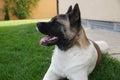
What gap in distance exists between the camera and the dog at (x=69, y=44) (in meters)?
2.84

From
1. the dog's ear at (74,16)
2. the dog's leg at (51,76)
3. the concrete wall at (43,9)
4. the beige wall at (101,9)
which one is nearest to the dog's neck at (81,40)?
the dog's ear at (74,16)

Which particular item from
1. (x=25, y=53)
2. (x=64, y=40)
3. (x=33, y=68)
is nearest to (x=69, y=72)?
(x=64, y=40)

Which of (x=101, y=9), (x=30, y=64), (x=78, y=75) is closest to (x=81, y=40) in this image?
(x=78, y=75)

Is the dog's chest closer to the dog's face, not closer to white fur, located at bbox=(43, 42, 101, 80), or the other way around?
white fur, located at bbox=(43, 42, 101, 80)

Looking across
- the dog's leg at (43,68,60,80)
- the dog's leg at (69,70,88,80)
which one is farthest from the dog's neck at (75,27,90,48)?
the dog's leg at (43,68,60,80)

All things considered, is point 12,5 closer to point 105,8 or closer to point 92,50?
point 105,8

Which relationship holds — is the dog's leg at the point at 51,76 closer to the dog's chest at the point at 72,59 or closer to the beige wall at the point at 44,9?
the dog's chest at the point at 72,59

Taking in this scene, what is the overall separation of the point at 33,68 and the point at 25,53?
0.99 metres

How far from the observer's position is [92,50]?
122 inches

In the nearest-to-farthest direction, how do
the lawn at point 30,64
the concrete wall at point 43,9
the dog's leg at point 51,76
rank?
the dog's leg at point 51,76, the lawn at point 30,64, the concrete wall at point 43,9

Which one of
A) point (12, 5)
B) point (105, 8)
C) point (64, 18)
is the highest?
point (64, 18)

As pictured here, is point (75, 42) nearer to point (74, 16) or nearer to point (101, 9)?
point (74, 16)

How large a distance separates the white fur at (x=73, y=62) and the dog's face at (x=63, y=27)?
0.14 m

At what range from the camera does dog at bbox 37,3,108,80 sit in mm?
2838
